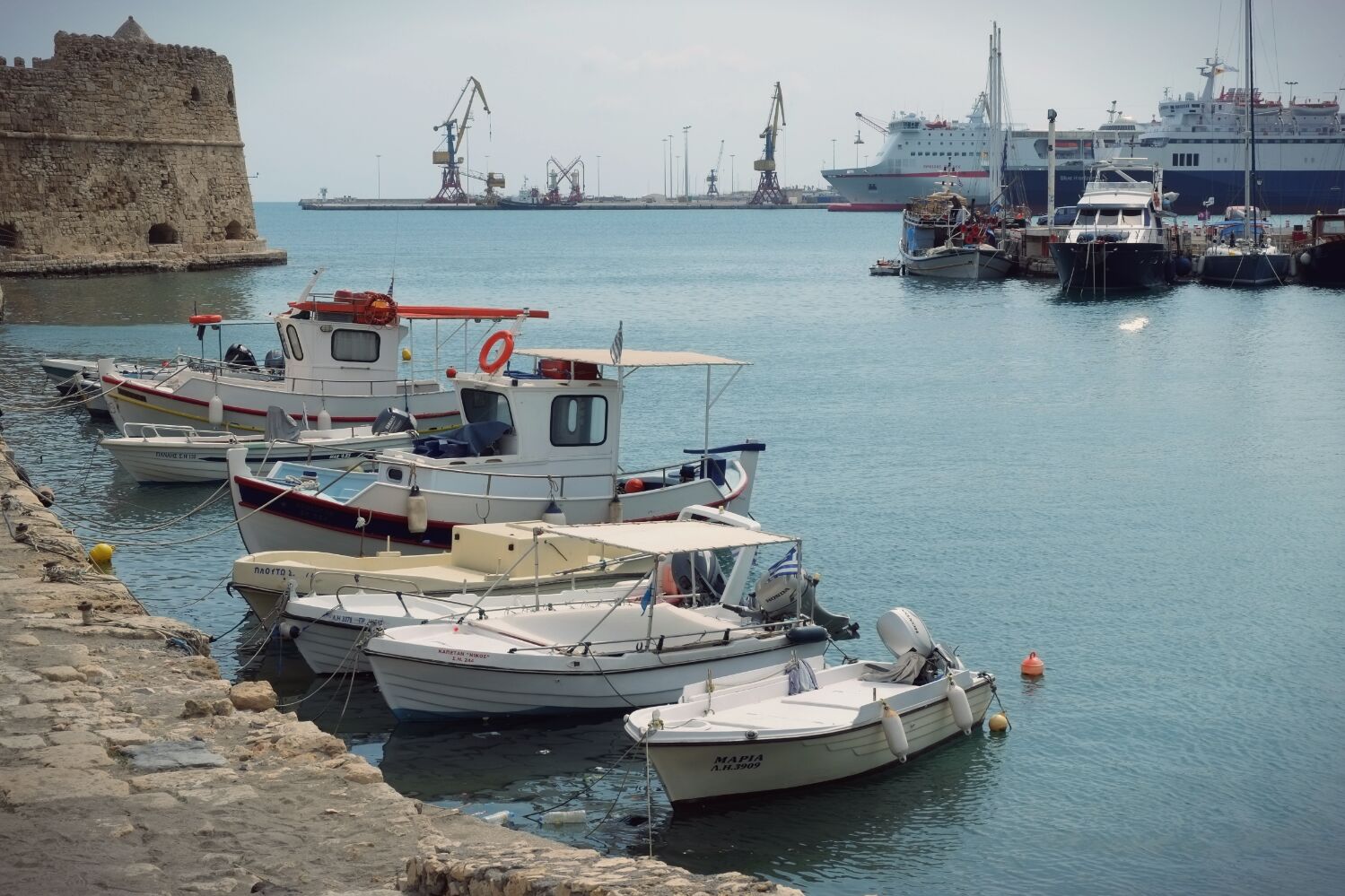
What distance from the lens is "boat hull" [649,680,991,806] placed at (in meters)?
10.3

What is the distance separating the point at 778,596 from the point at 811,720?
2077 millimetres

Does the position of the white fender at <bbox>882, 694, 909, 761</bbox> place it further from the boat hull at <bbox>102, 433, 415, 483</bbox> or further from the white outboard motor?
the boat hull at <bbox>102, 433, 415, 483</bbox>

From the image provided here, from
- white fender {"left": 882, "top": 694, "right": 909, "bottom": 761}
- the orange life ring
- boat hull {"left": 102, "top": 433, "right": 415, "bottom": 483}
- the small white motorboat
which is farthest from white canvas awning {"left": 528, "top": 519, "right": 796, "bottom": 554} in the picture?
boat hull {"left": 102, "top": 433, "right": 415, "bottom": 483}

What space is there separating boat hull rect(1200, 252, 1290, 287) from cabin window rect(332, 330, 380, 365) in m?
44.8

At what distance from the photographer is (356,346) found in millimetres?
22562

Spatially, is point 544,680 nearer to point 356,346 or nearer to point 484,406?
point 484,406

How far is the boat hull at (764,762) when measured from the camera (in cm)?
1026

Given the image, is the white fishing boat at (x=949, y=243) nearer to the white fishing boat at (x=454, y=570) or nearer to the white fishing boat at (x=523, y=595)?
the white fishing boat at (x=523, y=595)

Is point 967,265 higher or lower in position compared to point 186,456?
higher

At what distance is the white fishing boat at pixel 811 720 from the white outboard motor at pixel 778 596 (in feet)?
2.71

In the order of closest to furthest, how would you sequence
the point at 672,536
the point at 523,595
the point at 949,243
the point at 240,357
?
1. the point at 672,536
2. the point at 523,595
3. the point at 240,357
4. the point at 949,243

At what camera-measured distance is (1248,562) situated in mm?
18406

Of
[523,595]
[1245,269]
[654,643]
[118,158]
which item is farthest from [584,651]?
[1245,269]

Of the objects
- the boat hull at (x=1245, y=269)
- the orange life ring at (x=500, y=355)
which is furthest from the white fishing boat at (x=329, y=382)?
the boat hull at (x=1245, y=269)
